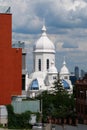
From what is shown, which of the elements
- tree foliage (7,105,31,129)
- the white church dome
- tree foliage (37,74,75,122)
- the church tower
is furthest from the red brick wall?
the white church dome

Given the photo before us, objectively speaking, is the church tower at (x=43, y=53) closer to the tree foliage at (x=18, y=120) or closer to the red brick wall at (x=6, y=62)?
the red brick wall at (x=6, y=62)

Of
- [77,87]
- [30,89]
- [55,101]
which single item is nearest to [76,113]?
[77,87]

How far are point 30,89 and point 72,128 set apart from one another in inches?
4168

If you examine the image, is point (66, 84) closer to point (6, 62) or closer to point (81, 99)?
point (81, 99)

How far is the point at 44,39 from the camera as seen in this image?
508ft

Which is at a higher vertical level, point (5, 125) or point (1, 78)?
point (1, 78)

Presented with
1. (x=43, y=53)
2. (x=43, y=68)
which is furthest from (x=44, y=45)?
(x=43, y=68)

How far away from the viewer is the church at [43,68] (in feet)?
494

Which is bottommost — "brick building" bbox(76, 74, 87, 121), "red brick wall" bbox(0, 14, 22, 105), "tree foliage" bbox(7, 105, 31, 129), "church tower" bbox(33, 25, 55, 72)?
"tree foliage" bbox(7, 105, 31, 129)

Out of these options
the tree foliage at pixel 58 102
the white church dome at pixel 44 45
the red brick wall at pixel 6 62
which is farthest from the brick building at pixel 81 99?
the white church dome at pixel 44 45

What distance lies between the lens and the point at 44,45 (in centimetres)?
15312

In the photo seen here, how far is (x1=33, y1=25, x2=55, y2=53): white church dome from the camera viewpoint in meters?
153

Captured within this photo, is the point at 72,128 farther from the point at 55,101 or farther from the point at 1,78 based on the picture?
the point at 55,101

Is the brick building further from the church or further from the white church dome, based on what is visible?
the white church dome
